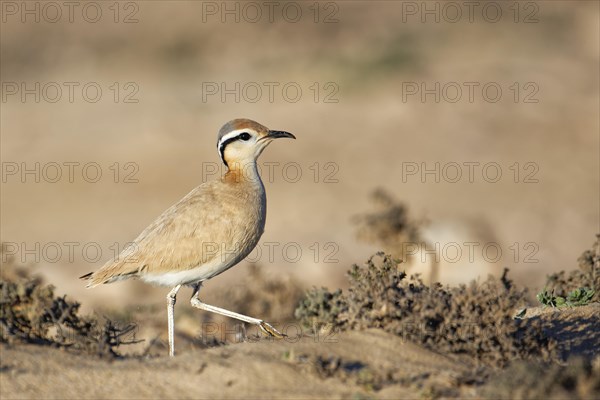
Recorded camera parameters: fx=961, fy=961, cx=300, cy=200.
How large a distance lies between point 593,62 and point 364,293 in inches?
911

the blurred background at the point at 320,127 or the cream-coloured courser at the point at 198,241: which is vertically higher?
the blurred background at the point at 320,127

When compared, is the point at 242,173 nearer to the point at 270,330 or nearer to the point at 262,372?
the point at 270,330

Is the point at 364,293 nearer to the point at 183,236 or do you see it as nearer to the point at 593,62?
the point at 183,236

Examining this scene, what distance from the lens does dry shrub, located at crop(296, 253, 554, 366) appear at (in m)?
6.88

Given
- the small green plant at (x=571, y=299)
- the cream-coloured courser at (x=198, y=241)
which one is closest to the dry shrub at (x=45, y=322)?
the cream-coloured courser at (x=198, y=241)

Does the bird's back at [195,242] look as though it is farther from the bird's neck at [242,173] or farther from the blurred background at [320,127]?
the blurred background at [320,127]

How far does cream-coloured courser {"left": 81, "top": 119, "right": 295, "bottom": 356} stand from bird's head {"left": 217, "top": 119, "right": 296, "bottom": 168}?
318 mm

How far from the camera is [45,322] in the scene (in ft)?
24.1

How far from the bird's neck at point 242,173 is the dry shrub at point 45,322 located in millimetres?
2298

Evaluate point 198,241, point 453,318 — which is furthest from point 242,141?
point 453,318

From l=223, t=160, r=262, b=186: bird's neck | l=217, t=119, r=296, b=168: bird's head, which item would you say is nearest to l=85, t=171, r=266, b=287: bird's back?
l=223, t=160, r=262, b=186: bird's neck

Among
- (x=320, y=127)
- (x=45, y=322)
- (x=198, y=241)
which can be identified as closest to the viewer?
(x=45, y=322)

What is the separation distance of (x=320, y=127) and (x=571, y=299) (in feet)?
52.2

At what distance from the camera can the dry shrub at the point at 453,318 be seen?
22.6 feet
